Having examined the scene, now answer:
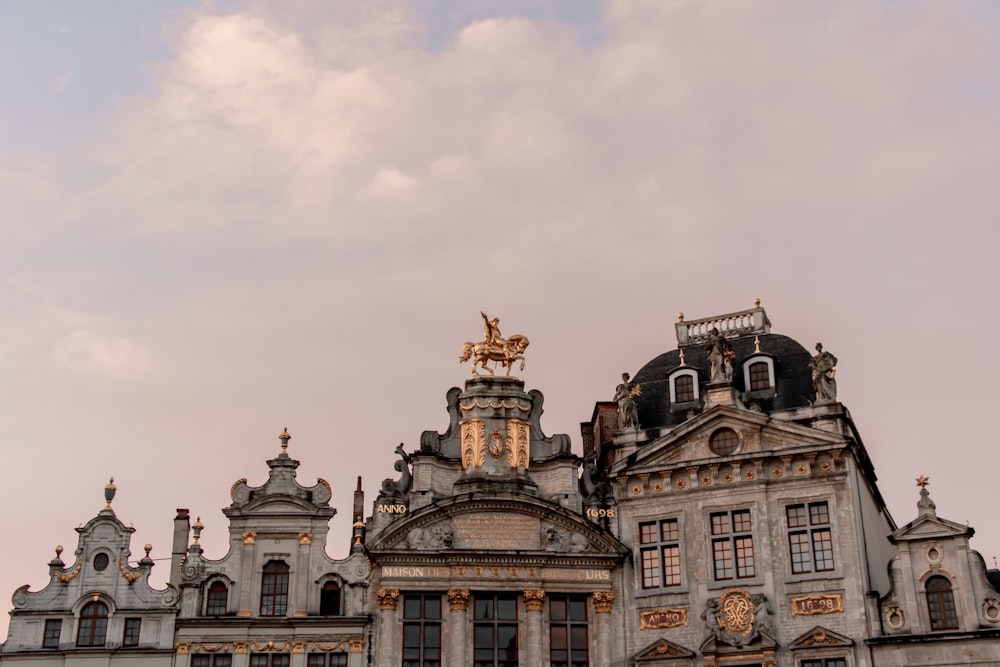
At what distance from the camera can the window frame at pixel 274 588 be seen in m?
39.0

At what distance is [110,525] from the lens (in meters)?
39.7

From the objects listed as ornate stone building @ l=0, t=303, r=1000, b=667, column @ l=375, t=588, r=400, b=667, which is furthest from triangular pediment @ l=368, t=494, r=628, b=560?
column @ l=375, t=588, r=400, b=667

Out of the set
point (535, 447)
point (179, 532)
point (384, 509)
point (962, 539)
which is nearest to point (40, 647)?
point (179, 532)

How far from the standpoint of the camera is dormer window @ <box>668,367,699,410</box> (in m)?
42.8

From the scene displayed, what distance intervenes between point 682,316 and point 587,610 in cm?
1149

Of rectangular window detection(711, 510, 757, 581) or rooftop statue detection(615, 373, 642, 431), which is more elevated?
rooftop statue detection(615, 373, 642, 431)

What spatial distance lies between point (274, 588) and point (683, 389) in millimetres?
14366

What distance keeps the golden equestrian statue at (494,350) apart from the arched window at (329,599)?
806cm

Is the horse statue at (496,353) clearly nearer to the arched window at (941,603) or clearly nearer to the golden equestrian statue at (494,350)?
the golden equestrian statue at (494,350)

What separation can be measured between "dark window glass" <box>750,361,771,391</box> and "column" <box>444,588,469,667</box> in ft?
36.9

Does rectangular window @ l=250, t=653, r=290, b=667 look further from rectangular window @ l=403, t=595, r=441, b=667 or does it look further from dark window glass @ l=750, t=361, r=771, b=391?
dark window glass @ l=750, t=361, r=771, b=391

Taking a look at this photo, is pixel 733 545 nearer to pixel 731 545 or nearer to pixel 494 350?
pixel 731 545

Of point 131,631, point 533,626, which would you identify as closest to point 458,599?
point 533,626

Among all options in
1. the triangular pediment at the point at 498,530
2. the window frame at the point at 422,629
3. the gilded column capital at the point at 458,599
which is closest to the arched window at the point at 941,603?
the triangular pediment at the point at 498,530
